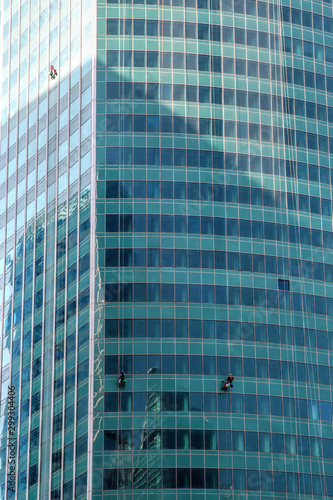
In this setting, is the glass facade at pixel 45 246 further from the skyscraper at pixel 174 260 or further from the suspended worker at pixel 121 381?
the suspended worker at pixel 121 381

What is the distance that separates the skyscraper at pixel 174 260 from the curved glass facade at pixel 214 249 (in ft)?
0.61

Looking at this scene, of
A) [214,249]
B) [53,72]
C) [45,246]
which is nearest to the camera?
[214,249]

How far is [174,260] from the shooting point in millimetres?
151625

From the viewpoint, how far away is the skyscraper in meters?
145

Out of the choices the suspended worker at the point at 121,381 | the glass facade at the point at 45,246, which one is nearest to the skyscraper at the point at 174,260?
the glass facade at the point at 45,246

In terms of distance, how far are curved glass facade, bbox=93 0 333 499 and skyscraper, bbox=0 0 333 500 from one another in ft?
0.61

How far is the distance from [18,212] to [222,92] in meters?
33.4

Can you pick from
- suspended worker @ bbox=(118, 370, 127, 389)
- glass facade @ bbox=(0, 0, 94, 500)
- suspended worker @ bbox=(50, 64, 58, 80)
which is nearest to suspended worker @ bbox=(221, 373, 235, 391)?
suspended worker @ bbox=(118, 370, 127, 389)

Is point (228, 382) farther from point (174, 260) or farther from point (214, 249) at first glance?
point (214, 249)

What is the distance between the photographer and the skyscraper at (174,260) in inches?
5723

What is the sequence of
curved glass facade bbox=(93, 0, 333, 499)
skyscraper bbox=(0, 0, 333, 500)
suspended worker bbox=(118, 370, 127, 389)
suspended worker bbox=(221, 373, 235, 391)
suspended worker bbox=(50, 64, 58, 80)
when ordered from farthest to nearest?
1. suspended worker bbox=(50, 64, 58, 80)
2. suspended worker bbox=(221, 373, 235, 391)
3. skyscraper bbox=(0, 0, 333, 500)
4. suspended worker bbox=(118, 370, 127, 389)
5. curved glass facade bbox=(93, 0, 333, 499)

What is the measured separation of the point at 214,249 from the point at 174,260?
5318 mm

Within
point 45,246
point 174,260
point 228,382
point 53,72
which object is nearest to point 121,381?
point 228,382

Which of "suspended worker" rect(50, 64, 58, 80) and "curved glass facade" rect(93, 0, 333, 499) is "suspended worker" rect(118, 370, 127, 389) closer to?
"curved glass facade" rect(93, 0, 333, 499)
